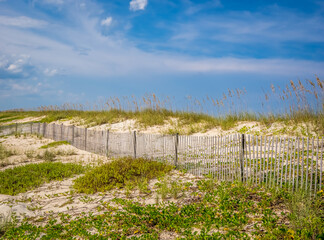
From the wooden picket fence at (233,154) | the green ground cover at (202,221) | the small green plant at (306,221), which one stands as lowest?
the green ground cover at (202,221)

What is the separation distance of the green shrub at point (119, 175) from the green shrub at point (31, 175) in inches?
52.2

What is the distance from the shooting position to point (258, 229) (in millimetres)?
4527

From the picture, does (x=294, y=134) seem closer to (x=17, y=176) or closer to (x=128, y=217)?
(x=128, y=217)

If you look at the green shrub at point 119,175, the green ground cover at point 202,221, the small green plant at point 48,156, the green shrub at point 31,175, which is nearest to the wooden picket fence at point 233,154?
the green ground cover at point 202,221

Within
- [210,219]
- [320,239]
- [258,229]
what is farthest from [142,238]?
[320,239]

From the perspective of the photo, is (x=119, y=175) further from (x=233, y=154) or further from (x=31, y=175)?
(x=233, y=154)

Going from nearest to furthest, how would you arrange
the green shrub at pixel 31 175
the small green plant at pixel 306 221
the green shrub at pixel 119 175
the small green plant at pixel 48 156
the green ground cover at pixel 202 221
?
the small green plant at pixel 306 221 → the green ground cover at pixel 202 221 → the green shrub at pixel 119 175 → the green shrub at pixel 31 175 → the small green plant at pixel 48 156

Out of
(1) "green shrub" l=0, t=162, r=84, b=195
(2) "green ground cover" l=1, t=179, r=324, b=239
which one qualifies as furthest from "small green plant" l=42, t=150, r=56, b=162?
(2) "green ground cover" l=1, t=179, r=324, b=239

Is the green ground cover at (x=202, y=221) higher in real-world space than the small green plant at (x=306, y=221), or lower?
lower

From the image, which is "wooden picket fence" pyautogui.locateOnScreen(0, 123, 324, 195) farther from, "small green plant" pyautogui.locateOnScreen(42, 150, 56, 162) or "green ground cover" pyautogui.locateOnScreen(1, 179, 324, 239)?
"small green plant" pyautogui.locateOnScreen(42, 150, 56, 162)

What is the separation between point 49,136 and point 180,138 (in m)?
14.8

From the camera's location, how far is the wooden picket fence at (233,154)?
6.40 m

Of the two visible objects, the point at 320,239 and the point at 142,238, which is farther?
the point at 142,238

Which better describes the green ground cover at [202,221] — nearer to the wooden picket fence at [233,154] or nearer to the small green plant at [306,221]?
the small green plant at [306,221]
